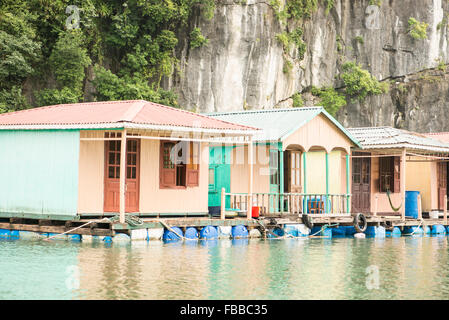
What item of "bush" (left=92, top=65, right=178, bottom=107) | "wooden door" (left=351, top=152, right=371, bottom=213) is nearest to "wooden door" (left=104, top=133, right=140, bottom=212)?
"wooden door" (left=351, top=152, right=371, bottom=213)

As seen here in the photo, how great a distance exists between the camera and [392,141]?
24.0m

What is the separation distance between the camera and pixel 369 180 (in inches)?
1024

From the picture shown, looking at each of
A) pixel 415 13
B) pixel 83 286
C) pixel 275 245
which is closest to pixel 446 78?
pixel 415 13

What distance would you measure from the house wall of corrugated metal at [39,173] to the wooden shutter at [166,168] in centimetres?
267

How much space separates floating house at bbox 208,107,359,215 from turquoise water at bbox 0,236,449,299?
3.89m

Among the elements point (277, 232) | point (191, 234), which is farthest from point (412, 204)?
point (191, 234)

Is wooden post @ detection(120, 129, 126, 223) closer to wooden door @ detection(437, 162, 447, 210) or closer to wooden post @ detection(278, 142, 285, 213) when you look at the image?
wooden post @ detection(278, 142, 285, 213)

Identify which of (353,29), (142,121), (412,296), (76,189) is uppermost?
(353,29)

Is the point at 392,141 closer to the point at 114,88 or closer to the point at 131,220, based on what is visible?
the point at 131,220

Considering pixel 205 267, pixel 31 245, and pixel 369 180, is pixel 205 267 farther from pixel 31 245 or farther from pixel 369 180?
pixel 369 180

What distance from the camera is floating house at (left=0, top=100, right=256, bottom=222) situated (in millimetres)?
17906

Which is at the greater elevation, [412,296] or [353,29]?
[353,29]

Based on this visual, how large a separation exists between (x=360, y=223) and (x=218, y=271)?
35.1 ft
